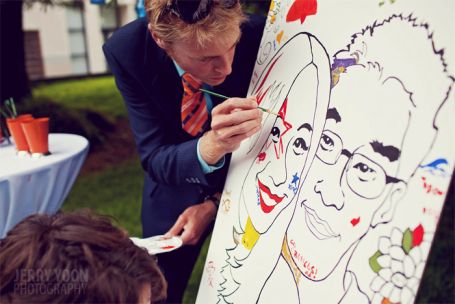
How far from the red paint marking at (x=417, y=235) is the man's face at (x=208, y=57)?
0.65m

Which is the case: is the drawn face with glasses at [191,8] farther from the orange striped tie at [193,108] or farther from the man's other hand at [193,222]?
the man's other hand at [193,222]

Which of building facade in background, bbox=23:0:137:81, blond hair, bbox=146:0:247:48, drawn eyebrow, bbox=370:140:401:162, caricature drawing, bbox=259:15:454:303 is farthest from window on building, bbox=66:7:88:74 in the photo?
drawn eyebrow, bbox=370:140:401:162

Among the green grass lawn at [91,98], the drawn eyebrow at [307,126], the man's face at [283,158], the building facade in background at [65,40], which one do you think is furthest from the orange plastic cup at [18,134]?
the building facade in background at [65,40]

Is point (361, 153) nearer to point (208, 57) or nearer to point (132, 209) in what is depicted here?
point (208, 57)

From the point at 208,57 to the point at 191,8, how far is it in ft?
0.45

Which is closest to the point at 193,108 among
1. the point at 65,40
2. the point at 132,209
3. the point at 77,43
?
the point at 132,209

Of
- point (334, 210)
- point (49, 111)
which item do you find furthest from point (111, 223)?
point (49, 111)

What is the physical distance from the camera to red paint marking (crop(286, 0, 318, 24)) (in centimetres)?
106

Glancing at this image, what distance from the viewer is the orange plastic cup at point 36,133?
191 centimetres

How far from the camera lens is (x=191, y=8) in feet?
3.50

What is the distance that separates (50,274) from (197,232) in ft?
2.29

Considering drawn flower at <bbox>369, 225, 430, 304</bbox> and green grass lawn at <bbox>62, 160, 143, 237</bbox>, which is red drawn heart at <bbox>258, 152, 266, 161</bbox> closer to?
drawn flower at <bbox>369, 225, 430, 304</bbox>

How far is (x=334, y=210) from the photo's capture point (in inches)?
34.1

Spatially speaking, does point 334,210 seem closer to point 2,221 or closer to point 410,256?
point 410,256
